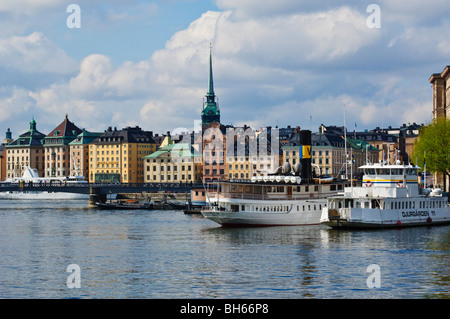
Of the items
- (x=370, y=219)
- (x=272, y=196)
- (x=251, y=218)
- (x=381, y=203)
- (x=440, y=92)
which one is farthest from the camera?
(x=440, y=92)

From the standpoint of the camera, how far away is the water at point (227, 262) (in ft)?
129

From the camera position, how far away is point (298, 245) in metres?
58.8

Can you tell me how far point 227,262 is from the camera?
49.4 meters

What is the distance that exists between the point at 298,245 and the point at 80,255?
14.1 meters

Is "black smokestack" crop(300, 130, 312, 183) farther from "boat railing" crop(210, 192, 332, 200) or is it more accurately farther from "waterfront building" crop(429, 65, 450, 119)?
"waterfront building" crop(429, 65, 450, 119)

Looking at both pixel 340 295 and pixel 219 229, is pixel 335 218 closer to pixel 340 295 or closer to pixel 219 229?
pixel 219 229

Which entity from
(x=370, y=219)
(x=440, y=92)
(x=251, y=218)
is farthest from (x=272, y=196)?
(x=440, y=92)

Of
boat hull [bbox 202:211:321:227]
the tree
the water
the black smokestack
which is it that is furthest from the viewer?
the tree

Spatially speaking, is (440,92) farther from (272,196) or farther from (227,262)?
(227,262)

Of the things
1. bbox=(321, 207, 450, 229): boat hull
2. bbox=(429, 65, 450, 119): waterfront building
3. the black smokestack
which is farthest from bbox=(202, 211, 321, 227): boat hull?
bbox=(429, 65, 450, 119): waterfront building

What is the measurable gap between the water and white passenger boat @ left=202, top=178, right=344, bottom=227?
7.04ft

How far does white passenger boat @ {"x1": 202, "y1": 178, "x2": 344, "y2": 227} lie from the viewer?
252 ft

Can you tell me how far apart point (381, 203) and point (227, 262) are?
25.7 meters

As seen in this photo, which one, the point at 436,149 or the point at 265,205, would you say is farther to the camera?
the point at 436,149
